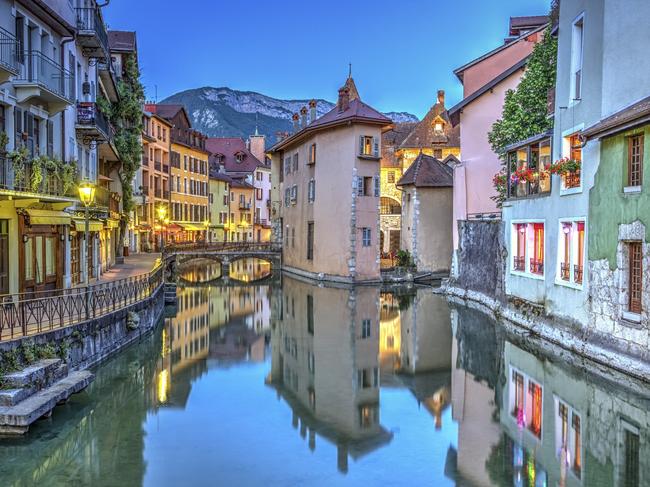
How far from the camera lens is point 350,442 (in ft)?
41.0

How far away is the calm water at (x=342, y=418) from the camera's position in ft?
35.4

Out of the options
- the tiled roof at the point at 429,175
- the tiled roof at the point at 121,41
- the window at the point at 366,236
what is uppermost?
the tiled roof at the point at 121,41

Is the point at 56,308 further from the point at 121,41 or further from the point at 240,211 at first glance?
the point at 240,211

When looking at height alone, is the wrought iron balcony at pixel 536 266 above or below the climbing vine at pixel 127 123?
below

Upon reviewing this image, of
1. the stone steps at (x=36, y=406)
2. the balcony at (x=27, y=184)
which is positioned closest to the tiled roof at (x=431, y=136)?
the balcony at (x=27, y=184)

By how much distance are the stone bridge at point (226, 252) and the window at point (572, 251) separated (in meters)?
32.2

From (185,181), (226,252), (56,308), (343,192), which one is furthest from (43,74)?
(185,181)

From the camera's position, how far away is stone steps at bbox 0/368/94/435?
11273 mm

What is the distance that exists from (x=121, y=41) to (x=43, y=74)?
25045 mm

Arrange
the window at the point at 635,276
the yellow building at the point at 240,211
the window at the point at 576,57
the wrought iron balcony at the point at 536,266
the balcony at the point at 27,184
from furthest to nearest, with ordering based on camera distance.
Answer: the yellow building at the point at 240,211, the wrought iron balcony at the point at 536,266, the window at the point at 576,57, the balcony at the point at 27,184, the window at the point at 635,276

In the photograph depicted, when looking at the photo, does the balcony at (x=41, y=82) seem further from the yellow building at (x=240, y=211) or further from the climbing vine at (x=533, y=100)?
the yellow building at (x=240, y=211)

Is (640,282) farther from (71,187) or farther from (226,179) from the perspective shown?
(226,179)

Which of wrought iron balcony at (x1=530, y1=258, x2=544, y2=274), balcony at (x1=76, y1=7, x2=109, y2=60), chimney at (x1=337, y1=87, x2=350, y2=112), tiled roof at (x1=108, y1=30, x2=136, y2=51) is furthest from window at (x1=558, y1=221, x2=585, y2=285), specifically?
tiled roof at (x1=108, y1=30, x2=136, y2=51)

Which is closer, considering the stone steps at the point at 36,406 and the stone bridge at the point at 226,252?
the stone steps at the point at 36,406
